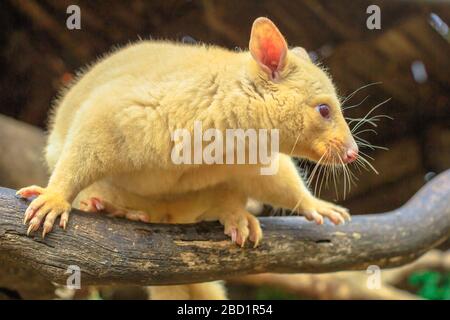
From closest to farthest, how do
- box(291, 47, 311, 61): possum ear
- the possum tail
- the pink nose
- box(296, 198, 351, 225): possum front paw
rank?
the pink nose → box(291, 47, 311, 61): possum ear → box(296, 198, 351, 225): possum front paw → the possum tail

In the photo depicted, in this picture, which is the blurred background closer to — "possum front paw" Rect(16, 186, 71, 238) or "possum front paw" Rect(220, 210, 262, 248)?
"possum front paw" Rect(220, 210, 262, 248)

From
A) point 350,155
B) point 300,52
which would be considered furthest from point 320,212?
point 300,52

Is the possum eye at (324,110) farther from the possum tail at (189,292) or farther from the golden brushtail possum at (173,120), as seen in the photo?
the possum tail at (189,292)

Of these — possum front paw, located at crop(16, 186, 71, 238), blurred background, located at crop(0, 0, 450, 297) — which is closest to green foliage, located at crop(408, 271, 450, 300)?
blurred background, located at crop(0, 0, 450, 297)

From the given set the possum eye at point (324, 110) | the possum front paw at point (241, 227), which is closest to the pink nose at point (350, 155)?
the possum eye at point (324, 110)

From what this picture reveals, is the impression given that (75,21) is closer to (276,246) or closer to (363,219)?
(276,246)

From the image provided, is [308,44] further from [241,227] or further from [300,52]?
[241,227]

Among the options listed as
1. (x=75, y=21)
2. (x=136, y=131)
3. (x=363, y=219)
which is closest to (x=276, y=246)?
(x=363, y=219)
